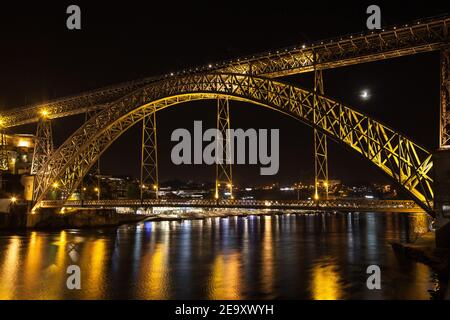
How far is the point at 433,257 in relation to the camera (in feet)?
68.1

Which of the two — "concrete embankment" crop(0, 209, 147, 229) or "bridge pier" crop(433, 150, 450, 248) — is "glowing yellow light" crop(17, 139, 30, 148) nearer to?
"concrete embankment" crop(0, 209, 147, 229)

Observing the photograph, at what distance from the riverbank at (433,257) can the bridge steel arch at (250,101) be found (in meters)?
1.91

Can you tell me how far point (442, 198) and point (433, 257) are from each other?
2690mm

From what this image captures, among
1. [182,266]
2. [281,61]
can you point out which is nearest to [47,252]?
[182,266]

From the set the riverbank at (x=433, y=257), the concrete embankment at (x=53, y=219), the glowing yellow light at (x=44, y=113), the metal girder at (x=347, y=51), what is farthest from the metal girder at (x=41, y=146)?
the riverbank at (x=433, y=257)

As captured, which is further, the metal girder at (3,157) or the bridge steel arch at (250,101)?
the metal girder at (3,157)

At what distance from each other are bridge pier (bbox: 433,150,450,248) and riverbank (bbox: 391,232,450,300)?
2.09 ft

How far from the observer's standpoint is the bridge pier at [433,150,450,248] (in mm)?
20672

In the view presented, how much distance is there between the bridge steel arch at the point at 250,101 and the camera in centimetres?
2280

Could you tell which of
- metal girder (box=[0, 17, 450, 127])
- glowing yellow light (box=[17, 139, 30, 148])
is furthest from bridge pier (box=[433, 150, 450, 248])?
glowing yellow light (box=[17, 139, 30, 148])

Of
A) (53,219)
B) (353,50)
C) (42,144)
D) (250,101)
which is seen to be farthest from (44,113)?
(353,50)

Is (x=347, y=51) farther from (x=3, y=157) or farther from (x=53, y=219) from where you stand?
(x=3, y=157)

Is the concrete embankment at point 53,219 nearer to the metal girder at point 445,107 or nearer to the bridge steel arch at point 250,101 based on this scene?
the bridge steel arch at point 250,101

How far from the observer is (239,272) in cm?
2209
